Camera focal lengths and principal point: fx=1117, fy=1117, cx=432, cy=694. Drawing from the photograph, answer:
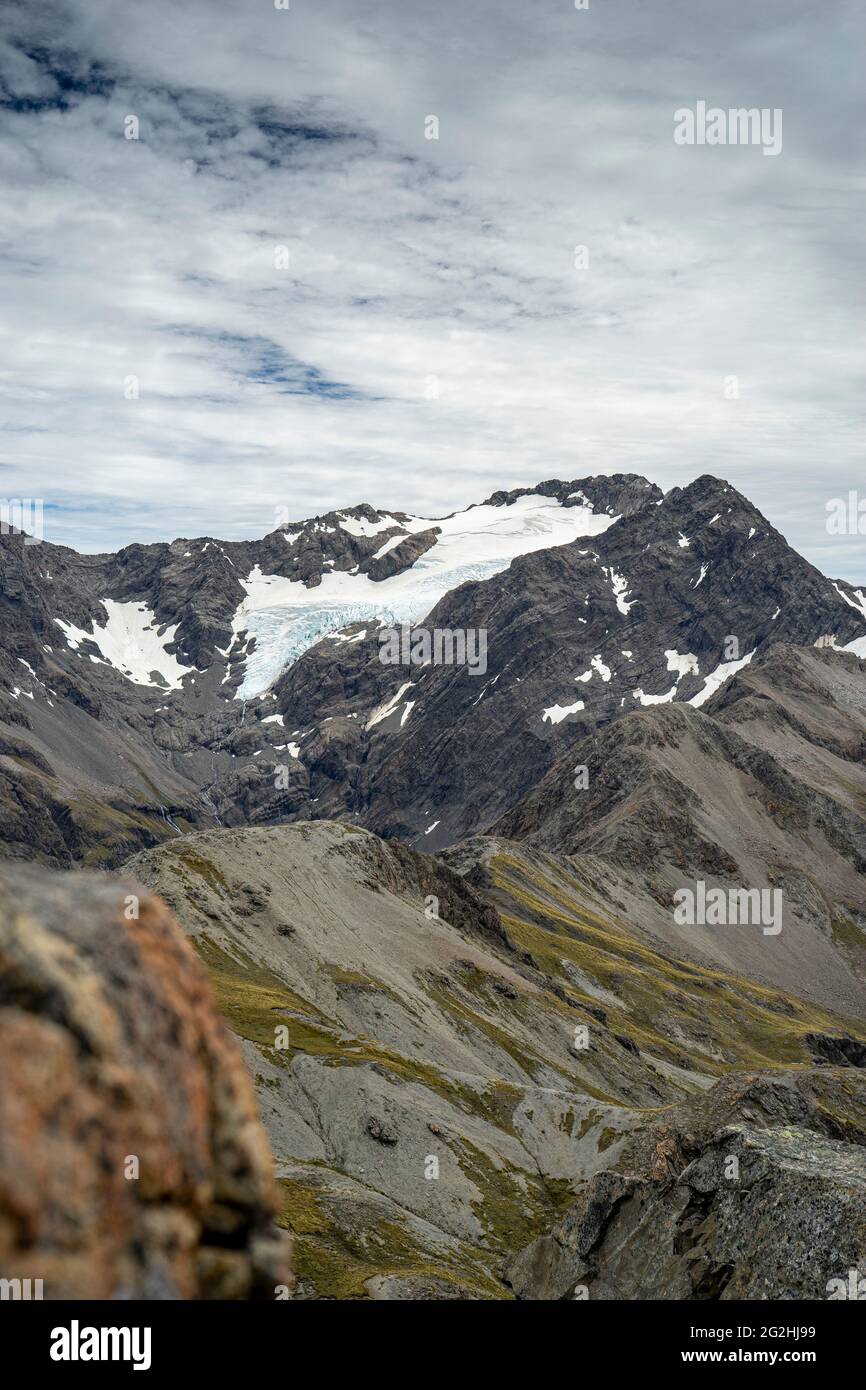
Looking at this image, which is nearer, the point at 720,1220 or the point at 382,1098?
the point at 720,1220

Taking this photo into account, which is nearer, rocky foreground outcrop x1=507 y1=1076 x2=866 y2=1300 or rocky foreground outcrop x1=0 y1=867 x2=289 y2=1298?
rocky foreground outcrop x1=0 y1=867 x2=289 y2=1298

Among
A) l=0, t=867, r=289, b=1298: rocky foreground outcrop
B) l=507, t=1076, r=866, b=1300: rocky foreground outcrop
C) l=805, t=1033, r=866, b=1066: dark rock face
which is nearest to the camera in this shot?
l=0, t=867, r=289, b=1298: rocky foreground outcrop

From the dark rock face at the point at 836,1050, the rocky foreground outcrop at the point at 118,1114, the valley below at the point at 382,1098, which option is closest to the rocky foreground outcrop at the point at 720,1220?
the valley below at the point at 382,1098

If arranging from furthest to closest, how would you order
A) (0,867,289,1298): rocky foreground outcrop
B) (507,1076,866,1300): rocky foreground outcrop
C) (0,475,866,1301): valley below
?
(507,1076,866,1300): rocky foreground outcrop → (0,475,866,1301): valley below → (0,867,289,1298): rocky foreground outcrop

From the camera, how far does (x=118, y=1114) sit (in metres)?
8.65

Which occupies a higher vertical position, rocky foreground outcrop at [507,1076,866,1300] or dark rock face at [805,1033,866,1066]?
rocky foreground outcrop at [507,1076,866,1300]

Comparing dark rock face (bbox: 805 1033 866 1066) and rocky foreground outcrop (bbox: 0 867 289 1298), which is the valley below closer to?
rocky foreground outcrop (bbox: 0 867 289 1298)

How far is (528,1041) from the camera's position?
129875 millimetres

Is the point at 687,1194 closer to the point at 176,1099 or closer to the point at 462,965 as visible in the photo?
the point at 176,1099

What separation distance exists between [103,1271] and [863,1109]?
90895 millimetres

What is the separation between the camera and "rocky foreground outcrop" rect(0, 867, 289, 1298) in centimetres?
798

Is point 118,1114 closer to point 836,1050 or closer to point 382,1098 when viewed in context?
point 382,1098

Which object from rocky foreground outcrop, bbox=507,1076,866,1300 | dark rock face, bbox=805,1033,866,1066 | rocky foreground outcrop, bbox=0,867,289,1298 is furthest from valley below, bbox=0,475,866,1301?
dark rock face, bbox=805,1033,866,1066

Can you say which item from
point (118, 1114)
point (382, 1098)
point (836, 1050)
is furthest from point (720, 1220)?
point (836, 1050)
